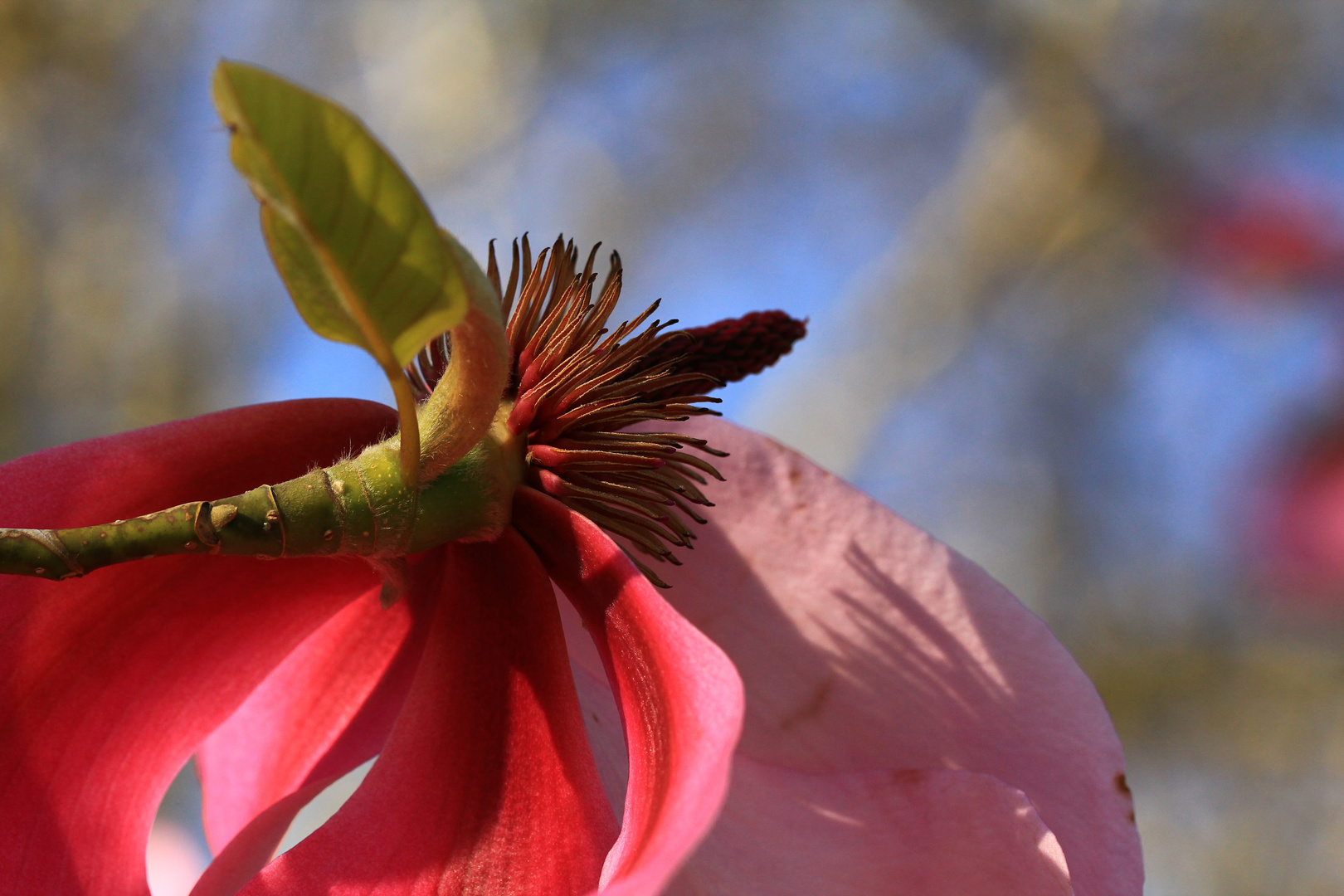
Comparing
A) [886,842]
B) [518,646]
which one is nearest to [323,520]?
[518,646]

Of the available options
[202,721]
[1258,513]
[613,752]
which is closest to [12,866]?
[202,721]

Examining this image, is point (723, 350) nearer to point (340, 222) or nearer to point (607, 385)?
point (607, 385)

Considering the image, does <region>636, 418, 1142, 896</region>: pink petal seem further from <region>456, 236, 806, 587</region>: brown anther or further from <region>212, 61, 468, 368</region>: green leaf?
<region>212, 61, 468, 368</region>: green leaf

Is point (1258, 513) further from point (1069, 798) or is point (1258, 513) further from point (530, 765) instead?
point (530, 765)

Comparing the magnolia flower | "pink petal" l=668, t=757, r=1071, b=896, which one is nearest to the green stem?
the magnolia flower

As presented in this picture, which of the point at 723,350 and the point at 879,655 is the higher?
the point at 723,350

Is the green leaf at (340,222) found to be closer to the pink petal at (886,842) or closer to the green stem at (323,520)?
the green stem at (323,520)

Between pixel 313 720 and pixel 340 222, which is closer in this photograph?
pixel 340 222
